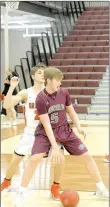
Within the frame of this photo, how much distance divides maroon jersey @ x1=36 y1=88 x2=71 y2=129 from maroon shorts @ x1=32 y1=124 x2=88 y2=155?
0.07 m

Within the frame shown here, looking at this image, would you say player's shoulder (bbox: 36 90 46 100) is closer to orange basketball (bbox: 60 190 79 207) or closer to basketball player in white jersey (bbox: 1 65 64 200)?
basketball player in white jersey (bbox: 1 65 64 200)

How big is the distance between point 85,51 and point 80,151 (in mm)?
14101

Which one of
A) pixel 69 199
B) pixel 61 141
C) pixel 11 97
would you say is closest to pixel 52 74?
pixel 11 97

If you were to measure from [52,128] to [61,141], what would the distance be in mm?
153

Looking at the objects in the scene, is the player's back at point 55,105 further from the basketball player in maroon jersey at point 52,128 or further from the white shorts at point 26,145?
the white shorts at point 26,145

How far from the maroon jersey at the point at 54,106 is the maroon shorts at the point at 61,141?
0.24ft

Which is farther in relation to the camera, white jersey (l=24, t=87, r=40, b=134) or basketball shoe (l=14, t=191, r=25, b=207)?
white jersey (l=24, t=87, r=40, b=134)

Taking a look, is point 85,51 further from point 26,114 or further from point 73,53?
point 26,114

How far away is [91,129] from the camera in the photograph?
39.7 ft

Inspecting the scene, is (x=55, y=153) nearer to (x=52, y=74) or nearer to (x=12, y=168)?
(x=52, y=74)

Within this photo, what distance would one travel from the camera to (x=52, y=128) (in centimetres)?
474

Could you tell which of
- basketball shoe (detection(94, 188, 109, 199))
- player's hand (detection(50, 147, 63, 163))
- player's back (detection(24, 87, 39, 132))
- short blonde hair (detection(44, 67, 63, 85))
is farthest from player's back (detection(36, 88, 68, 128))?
basketball shoe (detection(94, 188, 109, 199))

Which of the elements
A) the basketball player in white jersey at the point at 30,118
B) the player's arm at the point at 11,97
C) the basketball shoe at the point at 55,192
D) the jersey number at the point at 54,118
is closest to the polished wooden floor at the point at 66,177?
the basketball shoe at the point at 55,192

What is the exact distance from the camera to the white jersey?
5102mm
